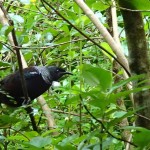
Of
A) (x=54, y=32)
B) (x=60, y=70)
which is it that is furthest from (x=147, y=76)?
(x=60, y=70)

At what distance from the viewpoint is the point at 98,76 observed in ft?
1.91

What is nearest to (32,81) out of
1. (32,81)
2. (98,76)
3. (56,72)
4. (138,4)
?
(32,81)

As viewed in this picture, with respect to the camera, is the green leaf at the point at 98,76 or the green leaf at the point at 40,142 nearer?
the green leaf at the point at 98,76

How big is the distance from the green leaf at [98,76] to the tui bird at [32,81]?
1230 millimetres

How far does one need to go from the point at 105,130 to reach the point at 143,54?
20 cm

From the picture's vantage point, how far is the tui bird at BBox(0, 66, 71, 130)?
74.7 inches

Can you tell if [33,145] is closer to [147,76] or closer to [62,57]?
[147,76]

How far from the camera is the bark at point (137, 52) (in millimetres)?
736

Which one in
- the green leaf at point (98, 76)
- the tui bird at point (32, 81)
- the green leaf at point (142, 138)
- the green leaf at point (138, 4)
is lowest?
the tui bird at point (32, 81)

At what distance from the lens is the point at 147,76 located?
0.74m

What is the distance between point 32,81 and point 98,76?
1536 mm

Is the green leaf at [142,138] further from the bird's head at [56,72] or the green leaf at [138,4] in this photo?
the bird's head at [56,72]

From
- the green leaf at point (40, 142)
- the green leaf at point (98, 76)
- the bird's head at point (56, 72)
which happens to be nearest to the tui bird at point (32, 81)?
the bird's head at point (56, 72)

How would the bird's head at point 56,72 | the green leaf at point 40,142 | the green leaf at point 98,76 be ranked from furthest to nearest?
the bird's head at point 56,72
the green leaf at point 40,142
the green leaf at point 98,76
